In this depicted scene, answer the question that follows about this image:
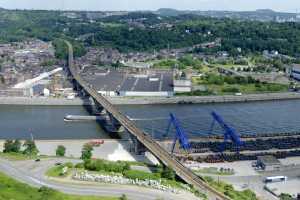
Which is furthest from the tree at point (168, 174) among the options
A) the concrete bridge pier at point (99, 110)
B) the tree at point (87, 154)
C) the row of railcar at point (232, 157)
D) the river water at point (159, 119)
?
the concrete bridge pier at point (99, 110)

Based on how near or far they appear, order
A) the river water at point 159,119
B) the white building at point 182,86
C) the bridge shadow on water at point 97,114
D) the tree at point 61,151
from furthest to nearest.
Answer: the white building at point 182,86 → the river water at point 159,119 → the bridge shadow on water at point 97,114 → the tree at point 61,151

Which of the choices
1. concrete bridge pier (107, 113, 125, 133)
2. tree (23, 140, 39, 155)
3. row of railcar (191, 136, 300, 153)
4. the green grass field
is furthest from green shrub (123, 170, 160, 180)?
concrete bridge pier (107, 113, 125, 133)

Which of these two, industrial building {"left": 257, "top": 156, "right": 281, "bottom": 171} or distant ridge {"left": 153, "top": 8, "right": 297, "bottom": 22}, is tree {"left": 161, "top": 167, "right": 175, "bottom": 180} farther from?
distant ridge {"left": 153, "top": 8, "right": 297, "bottom": 22}

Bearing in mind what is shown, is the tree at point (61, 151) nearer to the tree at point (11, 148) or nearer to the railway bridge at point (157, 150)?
the tree at point (11, 148)

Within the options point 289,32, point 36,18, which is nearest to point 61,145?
point 289,32

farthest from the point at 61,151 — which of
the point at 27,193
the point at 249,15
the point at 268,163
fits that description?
the point at 249,15

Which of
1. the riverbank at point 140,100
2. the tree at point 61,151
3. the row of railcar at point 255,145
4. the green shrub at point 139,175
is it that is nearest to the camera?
the green shrub at point 139,175

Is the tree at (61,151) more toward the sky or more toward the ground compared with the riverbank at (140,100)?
more toward the sky
